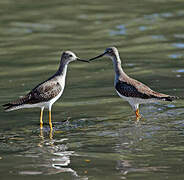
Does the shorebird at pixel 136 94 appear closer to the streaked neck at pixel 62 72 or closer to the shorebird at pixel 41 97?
the streaked neck at pixel 62 72

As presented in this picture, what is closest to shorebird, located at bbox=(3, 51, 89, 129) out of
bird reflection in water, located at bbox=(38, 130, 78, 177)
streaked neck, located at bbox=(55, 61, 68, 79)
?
streaked neck, located at bbox=(55, 61, 68, 79)

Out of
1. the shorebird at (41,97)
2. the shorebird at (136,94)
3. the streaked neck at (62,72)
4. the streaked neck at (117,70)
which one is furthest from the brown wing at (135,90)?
the shorebird at (41,97)

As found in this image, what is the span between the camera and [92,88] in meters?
16.2

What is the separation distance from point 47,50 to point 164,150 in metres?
11.3

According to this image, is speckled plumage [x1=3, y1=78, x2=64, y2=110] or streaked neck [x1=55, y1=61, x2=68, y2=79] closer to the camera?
speckled plumage [x1=3, y1=78, x2=64, y2=110]

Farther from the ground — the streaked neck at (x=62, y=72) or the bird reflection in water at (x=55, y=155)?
the streaked neck at (x=62, y=72)

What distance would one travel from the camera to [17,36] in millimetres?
23609

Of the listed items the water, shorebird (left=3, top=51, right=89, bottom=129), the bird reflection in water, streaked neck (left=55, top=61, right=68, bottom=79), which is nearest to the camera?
the bird reflection in water

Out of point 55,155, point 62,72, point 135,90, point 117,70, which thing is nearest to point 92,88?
point 117,70

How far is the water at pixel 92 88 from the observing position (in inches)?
403

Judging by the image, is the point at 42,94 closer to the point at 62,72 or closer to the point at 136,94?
the point at 62,72

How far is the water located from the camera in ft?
33.6

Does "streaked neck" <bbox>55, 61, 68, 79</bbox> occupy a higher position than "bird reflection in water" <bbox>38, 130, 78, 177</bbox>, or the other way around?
"streaked neck" <bbox>55, 61, 68, 79</bbox>

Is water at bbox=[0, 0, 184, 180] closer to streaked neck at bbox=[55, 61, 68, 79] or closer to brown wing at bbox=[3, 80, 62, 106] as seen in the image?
brown wing at bbox=[3, 80, 62, 106]
